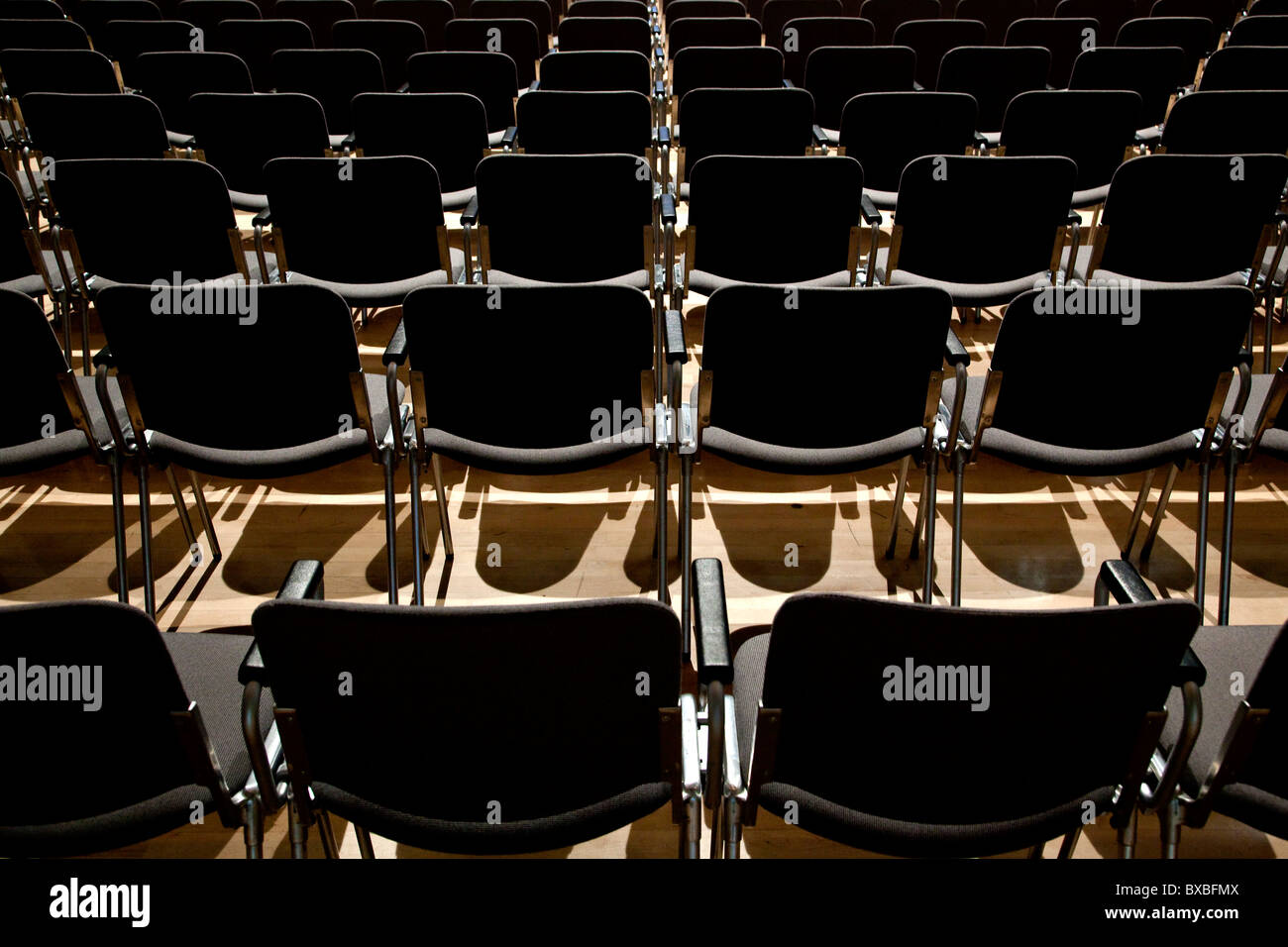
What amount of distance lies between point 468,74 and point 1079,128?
9.26ft

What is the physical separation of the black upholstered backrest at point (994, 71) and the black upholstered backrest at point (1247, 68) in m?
0.77

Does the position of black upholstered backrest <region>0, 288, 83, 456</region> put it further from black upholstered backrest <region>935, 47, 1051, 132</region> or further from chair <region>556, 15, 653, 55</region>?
black upholstered backrest <region>935, 47, 1051, 132</region>

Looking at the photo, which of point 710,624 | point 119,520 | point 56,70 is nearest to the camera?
point 710,624

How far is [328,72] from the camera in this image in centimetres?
533

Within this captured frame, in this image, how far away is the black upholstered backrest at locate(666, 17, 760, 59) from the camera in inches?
230

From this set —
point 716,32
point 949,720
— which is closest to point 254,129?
point 716,32

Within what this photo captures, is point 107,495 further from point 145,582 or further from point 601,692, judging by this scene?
point 601,692

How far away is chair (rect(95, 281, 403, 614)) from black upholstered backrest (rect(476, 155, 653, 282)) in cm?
111

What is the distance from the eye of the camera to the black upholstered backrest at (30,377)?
2594mm

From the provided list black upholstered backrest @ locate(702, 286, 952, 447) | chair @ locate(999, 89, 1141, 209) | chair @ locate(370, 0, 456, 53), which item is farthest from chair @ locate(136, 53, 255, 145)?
black upholstered backrest @ locate(702, 286, 952, 447)

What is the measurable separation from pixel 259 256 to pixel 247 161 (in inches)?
42.1

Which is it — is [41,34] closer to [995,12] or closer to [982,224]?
[982,224]
